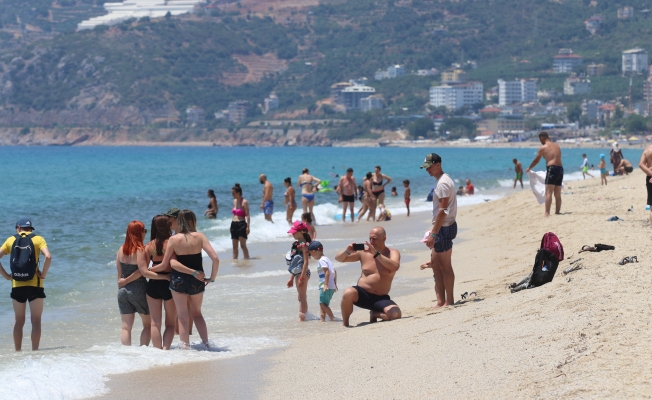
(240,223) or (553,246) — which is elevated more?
(553,246)

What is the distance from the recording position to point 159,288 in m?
7.69

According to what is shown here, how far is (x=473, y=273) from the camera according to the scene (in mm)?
11492

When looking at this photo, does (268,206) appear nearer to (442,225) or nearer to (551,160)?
(551,160)

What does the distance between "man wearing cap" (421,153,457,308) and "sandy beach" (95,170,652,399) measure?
32 cm

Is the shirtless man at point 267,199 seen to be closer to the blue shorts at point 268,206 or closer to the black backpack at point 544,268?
the blue shorts at point 268,206

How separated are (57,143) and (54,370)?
18326 cm

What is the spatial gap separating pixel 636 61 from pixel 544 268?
7797 inches

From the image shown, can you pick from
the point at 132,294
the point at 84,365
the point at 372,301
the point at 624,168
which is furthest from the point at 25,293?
the point at 624,168

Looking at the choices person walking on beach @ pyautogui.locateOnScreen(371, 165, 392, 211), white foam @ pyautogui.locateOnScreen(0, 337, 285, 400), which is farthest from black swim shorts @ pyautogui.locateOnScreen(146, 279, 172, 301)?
person walking on beach @ pyautogui.locateOnScreen(371, 165, 392, 211)

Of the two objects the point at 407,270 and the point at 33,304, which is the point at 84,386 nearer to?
the point at 33,304

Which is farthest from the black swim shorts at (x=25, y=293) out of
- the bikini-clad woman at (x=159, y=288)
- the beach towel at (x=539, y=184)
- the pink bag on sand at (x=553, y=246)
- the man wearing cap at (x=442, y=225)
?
the beach towel at (x=539, y=184)

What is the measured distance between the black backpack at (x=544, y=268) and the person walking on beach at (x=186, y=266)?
9.41 feet

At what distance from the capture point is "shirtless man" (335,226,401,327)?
335 inches

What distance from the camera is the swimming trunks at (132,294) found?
777cm
